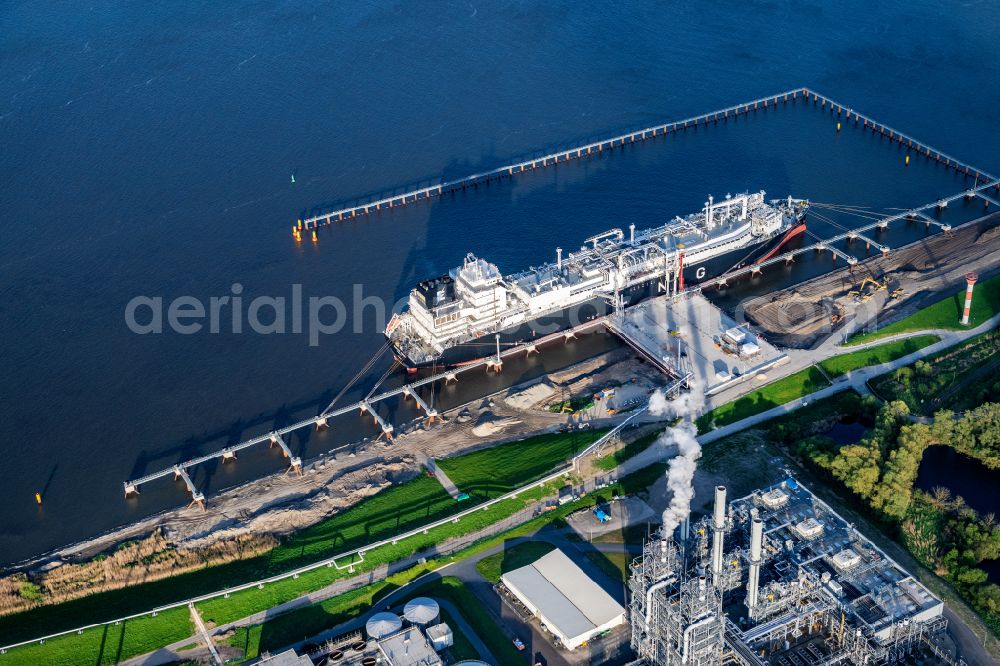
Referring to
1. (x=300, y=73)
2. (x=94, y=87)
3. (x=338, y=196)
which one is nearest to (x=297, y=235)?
(x=338, y=196)

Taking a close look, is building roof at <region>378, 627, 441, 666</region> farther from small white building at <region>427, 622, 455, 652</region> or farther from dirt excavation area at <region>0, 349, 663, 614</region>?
dirt excavation area at <region>0, 349, 663, 614</region>

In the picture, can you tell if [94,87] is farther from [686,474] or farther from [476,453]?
[686,474]

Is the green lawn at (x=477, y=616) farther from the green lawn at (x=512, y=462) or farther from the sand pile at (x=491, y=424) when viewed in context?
the sand pile at (x=491, y=424)

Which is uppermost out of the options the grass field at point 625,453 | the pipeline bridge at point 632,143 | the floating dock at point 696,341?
the pipeline bridge at point 632,143

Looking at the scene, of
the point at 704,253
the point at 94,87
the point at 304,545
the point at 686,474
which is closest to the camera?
the point at 686,474

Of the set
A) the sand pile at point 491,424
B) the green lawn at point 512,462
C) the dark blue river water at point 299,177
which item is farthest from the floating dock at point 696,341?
the sand pile at point 491,424

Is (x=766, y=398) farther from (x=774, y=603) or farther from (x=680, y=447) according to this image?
(x=774, y=603)

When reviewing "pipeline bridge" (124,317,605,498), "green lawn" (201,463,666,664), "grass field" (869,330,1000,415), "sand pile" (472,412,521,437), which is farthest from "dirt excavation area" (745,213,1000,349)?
"green lawn" (201,463,666,664)
